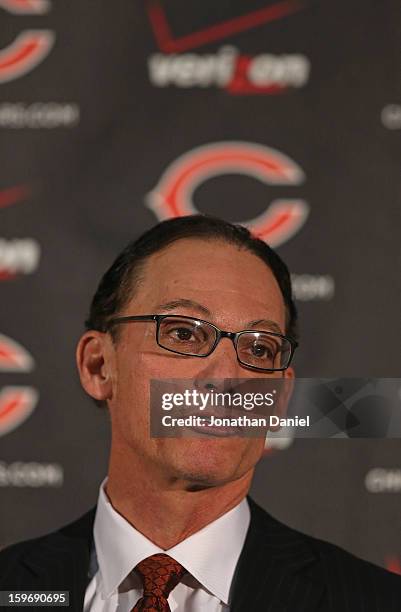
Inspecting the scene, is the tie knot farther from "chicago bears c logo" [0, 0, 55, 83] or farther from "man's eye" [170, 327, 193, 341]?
"chicago bears c logo" [0, 0, 55, 83]

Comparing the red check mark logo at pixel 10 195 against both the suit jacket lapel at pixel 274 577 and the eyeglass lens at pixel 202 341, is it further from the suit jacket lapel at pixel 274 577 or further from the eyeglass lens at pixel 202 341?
the suit jacket lapel at pixel 274 577

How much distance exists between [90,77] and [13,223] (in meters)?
0.24

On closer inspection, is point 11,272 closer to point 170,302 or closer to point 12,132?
point 12,132

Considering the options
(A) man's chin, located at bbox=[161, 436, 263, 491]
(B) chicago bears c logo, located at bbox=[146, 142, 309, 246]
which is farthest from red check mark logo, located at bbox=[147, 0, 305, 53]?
(A) man's chin, located at bbox=[161, 436, 263, 491]

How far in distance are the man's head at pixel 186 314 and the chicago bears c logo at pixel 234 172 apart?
16 cm

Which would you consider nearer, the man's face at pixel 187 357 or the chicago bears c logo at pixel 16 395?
the man's face at pixel 187 357

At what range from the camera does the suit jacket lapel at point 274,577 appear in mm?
929

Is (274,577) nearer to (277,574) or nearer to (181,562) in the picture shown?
(277,574)

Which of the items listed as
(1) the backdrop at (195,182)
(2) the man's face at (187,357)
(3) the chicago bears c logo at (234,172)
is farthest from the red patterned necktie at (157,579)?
(3) the chicago bears c logo at (234,172)

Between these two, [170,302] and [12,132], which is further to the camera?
[12,132]

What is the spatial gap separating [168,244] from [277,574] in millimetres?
407

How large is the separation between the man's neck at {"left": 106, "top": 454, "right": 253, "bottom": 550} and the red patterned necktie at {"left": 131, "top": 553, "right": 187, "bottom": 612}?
19 millimetres

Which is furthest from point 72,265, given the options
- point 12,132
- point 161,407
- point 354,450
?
point 354,450

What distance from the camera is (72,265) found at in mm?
1172
